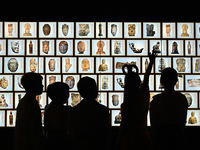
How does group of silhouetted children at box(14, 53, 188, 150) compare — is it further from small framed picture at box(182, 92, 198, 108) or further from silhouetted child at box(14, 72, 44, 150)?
small framed picture at box(182, 92, 198, 108)

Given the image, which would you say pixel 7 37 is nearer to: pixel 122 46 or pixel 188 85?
pixel 122 46

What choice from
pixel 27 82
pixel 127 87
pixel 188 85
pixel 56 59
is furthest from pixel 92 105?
pixel 188 85

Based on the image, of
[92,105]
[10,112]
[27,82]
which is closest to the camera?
[92,105]

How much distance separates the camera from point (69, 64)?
504 centimetres

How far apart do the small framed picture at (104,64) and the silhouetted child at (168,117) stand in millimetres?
2431

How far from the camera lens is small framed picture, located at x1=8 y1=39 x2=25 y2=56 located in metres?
5.04

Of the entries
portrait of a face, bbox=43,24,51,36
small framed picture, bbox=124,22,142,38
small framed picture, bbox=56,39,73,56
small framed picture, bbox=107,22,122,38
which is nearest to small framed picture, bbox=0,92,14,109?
small framed picture, bbox=56,39,73,56

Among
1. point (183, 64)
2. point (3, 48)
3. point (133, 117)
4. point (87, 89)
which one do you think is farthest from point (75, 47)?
point (133, 117)

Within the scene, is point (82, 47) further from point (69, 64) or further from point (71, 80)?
point (71, 80)

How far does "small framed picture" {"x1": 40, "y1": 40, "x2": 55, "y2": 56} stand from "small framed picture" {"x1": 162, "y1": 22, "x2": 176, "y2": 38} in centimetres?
207

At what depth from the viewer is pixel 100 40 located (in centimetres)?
505

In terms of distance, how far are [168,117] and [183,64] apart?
2.81 m
